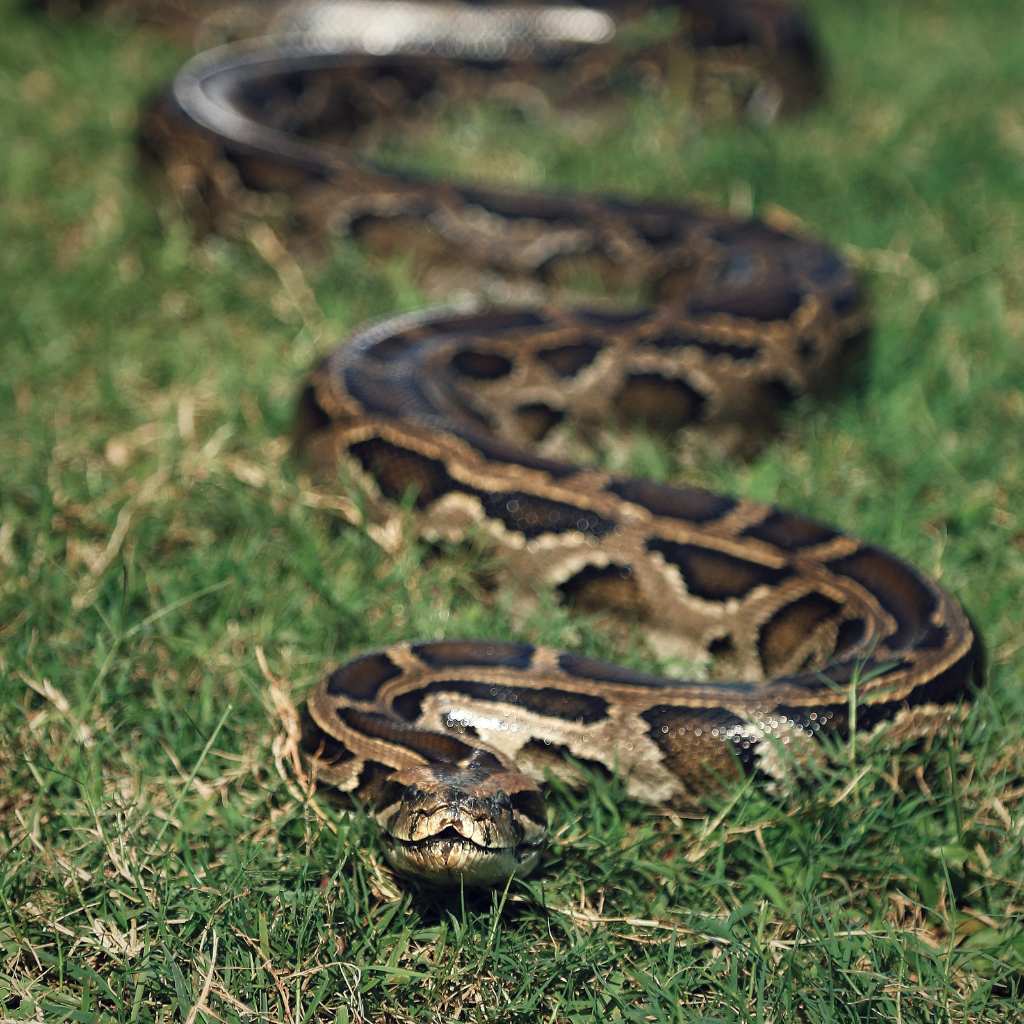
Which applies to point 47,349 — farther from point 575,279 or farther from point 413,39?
point 413,39

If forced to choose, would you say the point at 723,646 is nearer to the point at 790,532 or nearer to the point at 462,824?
the point at 790,532

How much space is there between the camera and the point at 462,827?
138 inches

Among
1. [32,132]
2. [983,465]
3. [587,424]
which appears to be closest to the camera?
[983,465]

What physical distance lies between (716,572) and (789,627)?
348 mm

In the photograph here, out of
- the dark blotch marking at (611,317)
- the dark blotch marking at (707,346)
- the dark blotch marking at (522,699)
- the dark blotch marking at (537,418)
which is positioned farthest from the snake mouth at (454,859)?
the dark blotch marking at (611,317)

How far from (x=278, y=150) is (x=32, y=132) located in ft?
7.04

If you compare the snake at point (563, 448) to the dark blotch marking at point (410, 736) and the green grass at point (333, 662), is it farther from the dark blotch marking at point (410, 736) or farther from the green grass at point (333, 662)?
the green grass at point (333, 662)

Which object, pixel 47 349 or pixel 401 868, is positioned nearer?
pixel 401 868

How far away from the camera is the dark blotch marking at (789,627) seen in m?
4.86

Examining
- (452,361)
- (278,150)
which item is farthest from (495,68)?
(452,361)

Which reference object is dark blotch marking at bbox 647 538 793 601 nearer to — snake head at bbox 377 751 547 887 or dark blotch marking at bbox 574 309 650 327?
snake head at bbox 377 751 547 887

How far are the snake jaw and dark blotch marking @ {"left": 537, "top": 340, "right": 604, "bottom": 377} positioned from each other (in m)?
2.93

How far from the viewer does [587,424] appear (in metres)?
6.37

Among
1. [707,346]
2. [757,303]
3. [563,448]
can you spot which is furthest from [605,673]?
[757,303]
